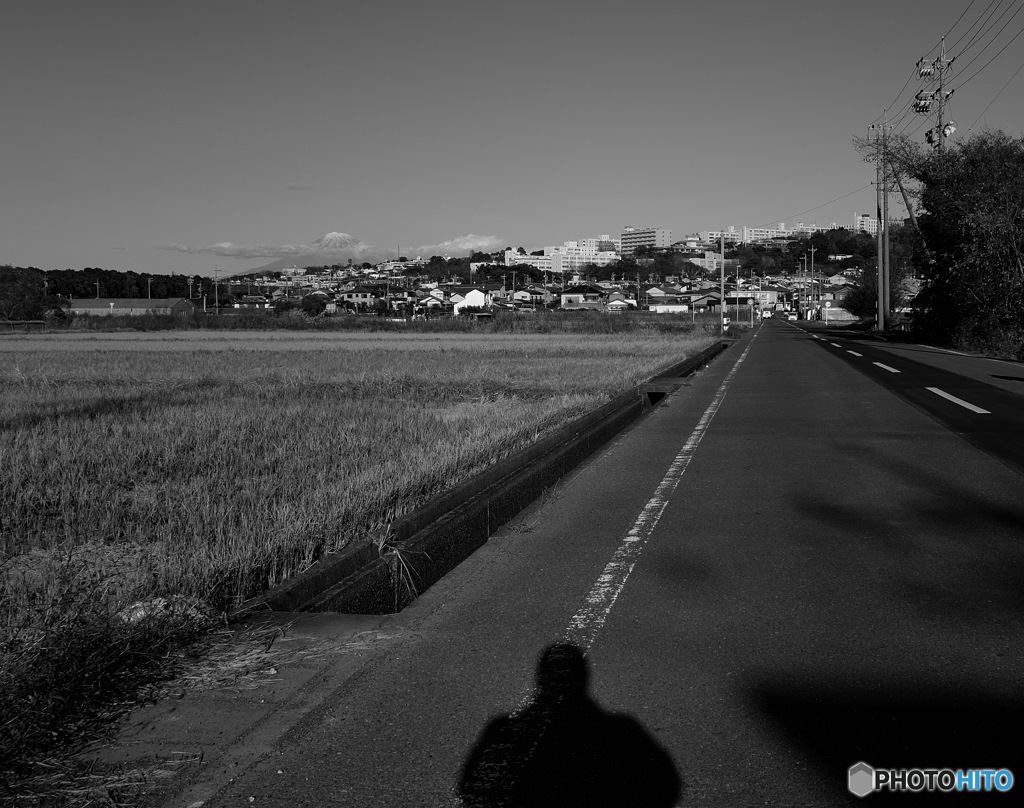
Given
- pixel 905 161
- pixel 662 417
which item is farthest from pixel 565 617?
pixel 905 161

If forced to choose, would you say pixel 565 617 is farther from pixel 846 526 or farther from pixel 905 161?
pixel 905 161

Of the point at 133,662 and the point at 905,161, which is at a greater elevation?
the point at 905,161

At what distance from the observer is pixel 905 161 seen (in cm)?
3619

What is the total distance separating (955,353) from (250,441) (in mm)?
25109

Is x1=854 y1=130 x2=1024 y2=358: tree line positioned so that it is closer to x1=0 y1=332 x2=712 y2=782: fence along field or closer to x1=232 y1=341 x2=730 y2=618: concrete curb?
x1=0 y1=332 x2=712 y2=782: fence along field

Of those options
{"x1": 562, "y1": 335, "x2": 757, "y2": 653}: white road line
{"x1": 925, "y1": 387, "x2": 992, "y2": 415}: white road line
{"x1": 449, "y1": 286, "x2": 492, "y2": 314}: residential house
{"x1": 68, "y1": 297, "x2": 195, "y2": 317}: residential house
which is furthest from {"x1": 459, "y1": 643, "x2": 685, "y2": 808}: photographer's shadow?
{"x1": 449, "y1": 286, "x2": 492, "y2": 314}: residential house

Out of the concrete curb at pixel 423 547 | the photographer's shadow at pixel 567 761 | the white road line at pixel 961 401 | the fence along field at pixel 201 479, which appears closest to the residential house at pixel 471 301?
the fence along field at pixel 201 479

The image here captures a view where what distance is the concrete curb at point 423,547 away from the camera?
4.53 meters

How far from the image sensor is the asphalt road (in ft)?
9.53

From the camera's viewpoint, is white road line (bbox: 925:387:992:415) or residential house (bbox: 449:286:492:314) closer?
white road line (bbox: 925:387:992:415)

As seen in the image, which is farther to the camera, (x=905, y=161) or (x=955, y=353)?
(x=905, y=161)

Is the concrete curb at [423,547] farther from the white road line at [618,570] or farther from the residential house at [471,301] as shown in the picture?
the residential house at [471,301]

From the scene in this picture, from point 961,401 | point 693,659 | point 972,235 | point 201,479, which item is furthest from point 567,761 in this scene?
point 972,235

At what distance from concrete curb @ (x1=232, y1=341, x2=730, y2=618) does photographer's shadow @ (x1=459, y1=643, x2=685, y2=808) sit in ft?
4.78
